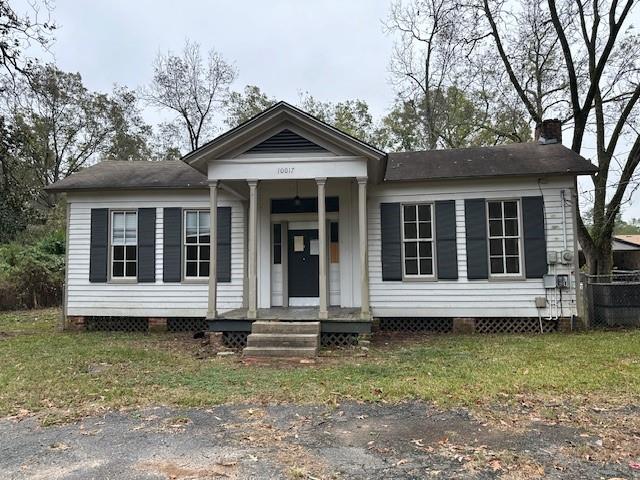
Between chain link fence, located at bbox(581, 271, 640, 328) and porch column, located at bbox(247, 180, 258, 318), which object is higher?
porch column, located at bbox(247, 180, 258, 318)

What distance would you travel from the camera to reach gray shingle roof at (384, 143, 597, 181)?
9445 mm

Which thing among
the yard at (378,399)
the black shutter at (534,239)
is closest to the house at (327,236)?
the black shutter at (534,239)

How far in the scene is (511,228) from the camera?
9.61 metres

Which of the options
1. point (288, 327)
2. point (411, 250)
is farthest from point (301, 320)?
point (411, 250)

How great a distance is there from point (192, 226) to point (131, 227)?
1.39m

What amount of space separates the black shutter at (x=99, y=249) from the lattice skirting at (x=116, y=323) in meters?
0.93

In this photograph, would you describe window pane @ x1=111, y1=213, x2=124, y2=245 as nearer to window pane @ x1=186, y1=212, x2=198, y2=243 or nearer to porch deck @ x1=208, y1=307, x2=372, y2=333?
window pane @ x1=186, y1=212, x2=198, y2=243

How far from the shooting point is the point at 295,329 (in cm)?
796

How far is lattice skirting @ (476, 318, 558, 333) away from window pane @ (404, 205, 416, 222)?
8.20 ft

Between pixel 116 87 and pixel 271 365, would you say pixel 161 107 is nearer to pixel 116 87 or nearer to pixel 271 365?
pixel 116 87

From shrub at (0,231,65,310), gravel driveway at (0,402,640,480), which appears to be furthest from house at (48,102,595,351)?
shrub at (0,231,65,310)

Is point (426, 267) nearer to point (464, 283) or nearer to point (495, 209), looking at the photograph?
point (464, 283)

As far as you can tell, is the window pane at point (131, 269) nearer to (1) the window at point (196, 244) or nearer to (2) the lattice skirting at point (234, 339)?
(1) the window at point (196, 244)

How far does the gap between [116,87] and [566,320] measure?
30.2 meters
